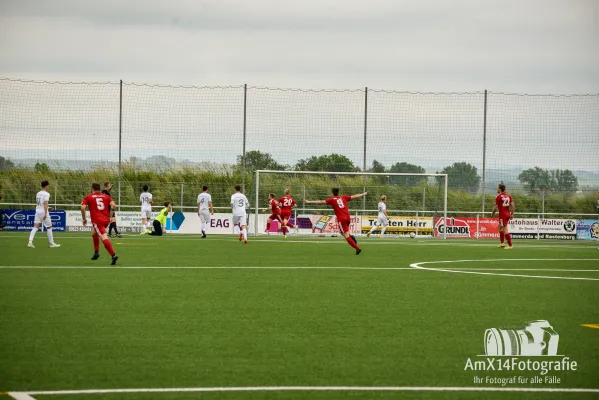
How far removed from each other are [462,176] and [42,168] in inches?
779

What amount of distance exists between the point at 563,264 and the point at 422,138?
2089 cm

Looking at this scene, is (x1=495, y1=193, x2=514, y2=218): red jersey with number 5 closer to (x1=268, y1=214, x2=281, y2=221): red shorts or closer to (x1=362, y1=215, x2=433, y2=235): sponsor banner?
(x1=362, y1=215, x2=433, y2=235): sponsor banner

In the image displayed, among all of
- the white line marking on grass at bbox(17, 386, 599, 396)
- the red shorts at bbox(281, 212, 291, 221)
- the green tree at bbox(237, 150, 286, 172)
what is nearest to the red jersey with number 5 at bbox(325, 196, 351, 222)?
the red shorts at bbox(281, 212, 291, 221)

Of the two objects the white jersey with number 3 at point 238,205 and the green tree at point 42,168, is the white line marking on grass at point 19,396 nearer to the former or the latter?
the white jersey with number 3 at point 238,205

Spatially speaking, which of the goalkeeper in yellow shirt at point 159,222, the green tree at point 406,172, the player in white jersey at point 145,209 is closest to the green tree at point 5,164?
the player in white jersey at point 145,209

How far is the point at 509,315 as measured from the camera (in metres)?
11.8

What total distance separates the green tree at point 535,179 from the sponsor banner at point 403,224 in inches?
192

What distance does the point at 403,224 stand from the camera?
142 ft

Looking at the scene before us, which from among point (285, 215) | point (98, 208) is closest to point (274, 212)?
point (285, 215)

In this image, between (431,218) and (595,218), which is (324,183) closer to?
(431,218)

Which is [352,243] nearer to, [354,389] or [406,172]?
[406,172]

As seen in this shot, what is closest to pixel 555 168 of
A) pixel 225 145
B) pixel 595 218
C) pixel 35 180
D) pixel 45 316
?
pixel 595 218

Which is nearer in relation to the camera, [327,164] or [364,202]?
[327,164]

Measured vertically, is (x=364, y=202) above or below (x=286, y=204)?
above
